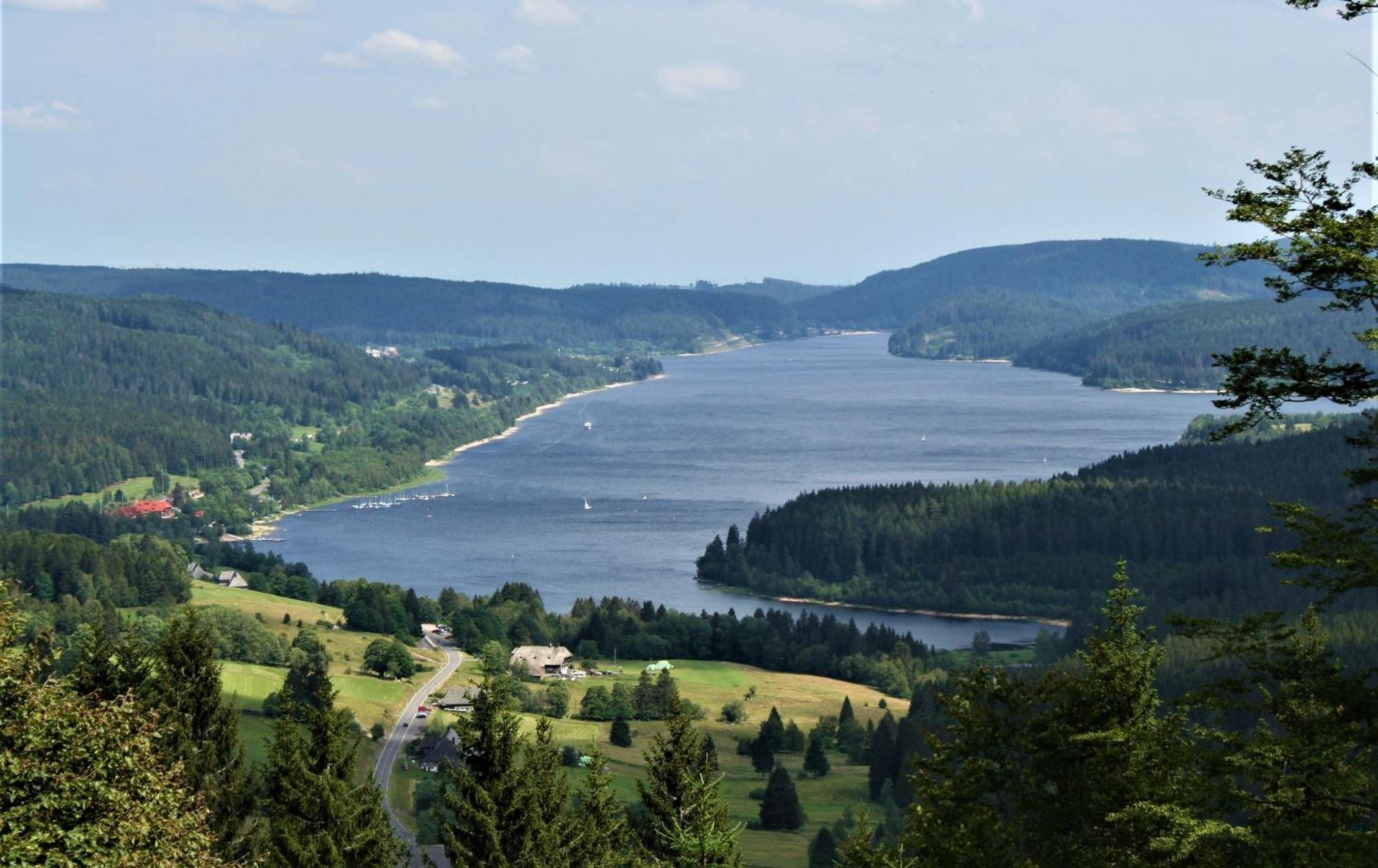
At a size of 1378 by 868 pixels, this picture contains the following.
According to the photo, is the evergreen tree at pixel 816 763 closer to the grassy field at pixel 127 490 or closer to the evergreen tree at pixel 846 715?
the evergreen tree at pixel 846 715

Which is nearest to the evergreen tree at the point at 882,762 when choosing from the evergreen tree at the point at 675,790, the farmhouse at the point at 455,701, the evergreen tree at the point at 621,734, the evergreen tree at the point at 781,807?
the evergreen tree at the point at 781,807

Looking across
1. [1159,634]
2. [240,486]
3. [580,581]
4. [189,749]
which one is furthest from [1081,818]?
[240,486]

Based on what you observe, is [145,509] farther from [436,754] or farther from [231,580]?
[436,754]

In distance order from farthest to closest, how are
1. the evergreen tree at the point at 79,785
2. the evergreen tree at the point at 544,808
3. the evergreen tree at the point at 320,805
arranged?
the evergreen tree at the point at 320,805
the evergreen tree at the point at 544,808
the evergreen tree at the point at 79,785

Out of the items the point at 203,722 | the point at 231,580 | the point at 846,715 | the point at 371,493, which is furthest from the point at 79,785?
the point at 371,493

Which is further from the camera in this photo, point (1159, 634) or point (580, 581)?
point (580, 581)

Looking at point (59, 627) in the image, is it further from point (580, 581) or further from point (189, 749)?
point (189, 749)

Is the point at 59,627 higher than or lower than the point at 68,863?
lower
